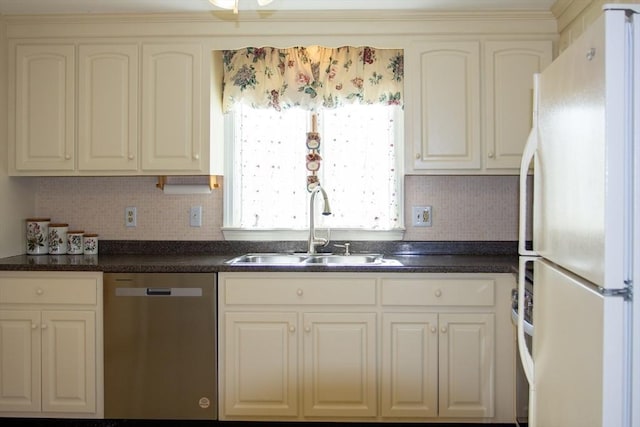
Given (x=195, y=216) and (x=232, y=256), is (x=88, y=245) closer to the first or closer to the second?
(x=195, y=216)

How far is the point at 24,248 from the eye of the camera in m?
3.03

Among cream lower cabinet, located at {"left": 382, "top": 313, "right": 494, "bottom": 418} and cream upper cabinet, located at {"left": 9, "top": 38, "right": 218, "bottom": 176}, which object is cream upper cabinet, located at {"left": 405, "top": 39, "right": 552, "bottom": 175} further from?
cream upper cabinet, located at {"left": 9, "top": 38, "right": 218, "bottom": 176}

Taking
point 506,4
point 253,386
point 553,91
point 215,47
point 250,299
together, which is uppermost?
point 506,4

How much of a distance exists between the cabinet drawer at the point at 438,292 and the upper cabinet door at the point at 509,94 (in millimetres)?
686

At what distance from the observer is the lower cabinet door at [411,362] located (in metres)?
2.50

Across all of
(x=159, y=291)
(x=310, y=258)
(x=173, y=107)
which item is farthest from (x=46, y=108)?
(x=310, y=258)

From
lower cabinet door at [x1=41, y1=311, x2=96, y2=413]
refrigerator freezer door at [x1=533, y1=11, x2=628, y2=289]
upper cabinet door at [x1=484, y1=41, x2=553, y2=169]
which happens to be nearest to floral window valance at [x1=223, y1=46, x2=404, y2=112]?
upper cabinet door at [x1=484, y1=41, x2=553, y2=169]

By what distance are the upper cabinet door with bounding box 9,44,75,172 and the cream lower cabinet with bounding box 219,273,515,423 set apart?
122cm

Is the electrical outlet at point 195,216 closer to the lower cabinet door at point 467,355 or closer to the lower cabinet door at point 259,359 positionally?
the lower cabinet door at point 259,359

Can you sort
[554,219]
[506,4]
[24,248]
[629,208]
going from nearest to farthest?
[629,208], [554,219], [506,4], [24,248]

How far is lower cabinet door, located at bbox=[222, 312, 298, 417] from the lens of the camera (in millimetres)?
2523

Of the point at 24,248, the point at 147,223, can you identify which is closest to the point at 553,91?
the point at 147,223

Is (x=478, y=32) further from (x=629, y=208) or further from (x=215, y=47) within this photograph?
(x=629, y=208)

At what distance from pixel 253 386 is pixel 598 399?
1746 millimetres
